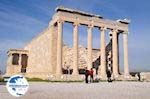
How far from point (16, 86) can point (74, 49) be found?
1576 inches

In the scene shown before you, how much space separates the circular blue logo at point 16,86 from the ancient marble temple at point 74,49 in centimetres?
3414

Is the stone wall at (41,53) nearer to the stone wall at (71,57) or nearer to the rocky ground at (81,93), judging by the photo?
the stone wall at (71,57)

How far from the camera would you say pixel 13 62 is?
2982 inches

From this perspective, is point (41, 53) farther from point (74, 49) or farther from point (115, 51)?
point (115, 51)

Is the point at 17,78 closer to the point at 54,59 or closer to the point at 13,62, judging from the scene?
the point at 54,59

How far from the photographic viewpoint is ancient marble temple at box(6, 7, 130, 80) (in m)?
A: 45.8

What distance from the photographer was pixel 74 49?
46.5 meters

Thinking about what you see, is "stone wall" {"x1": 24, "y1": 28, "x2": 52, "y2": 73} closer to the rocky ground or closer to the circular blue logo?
the rocky ground

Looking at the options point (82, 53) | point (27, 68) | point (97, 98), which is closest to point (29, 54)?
point (27, 68)

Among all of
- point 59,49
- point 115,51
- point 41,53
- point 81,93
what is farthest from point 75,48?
point 81,93

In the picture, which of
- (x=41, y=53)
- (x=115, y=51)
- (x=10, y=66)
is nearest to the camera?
(x=115, y=51)

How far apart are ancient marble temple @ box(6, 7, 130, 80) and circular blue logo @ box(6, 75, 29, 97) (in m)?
34.1

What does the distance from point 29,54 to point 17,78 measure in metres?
68.3

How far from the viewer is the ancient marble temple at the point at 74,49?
45750 mm
